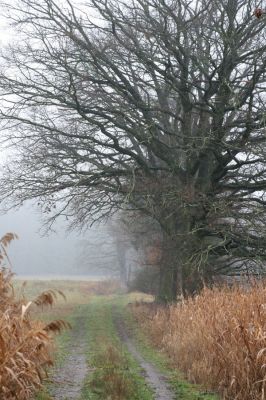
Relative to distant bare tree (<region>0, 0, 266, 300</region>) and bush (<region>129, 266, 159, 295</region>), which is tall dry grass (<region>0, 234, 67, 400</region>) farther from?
bush (<region>129, 266, 159, 295</region>)

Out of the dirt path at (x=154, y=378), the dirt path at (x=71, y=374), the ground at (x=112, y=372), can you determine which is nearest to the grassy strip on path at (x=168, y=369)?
the ground at (x=112, y=372)

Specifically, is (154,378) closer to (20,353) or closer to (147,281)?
(20,353)

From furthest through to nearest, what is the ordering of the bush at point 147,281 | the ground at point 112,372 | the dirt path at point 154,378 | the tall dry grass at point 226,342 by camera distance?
1. the bush at point 147,281
2. the dirt path at point 154,378
3. the ground at point 112,372
4. the tall dry grass at point 226,342

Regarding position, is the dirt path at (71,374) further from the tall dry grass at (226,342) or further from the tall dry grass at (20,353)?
the tall dry grass at (226,342)

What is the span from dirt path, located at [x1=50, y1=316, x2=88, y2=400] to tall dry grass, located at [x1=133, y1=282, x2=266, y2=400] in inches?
78.1

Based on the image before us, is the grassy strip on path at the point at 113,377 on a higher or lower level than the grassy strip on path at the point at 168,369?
higher

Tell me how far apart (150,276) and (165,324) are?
2250 cm

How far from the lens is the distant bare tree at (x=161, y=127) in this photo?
17.6 metres

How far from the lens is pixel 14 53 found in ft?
64.1

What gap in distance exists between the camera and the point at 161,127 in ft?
65.0

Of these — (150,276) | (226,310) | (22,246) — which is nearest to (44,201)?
(226,310)

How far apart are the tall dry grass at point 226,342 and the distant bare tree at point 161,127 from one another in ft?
18.0

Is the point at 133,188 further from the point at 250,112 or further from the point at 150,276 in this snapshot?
the point at 150,276

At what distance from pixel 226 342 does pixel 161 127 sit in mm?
12395
